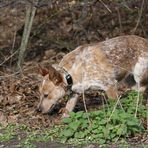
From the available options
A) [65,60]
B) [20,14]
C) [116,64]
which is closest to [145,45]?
[116,64]

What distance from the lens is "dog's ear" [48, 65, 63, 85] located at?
9188 mm

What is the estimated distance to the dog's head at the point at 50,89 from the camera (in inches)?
364

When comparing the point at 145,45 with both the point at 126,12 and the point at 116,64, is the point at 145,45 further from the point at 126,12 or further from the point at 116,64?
the point at 126,12

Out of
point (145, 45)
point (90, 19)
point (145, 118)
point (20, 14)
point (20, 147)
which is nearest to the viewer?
point (20, 147)

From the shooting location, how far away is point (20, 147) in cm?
817

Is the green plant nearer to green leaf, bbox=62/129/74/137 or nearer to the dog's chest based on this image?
green leaf, bbox=62/129/74/137

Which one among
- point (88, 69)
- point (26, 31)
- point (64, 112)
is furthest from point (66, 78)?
point (26, 31)

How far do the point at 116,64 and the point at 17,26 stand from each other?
560cm

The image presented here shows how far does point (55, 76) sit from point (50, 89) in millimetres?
255

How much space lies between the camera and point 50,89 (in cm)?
932

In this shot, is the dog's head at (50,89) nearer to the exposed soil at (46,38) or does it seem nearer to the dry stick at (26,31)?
the exposed soil at (46,38)

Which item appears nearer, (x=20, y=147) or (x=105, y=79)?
(x=20, y=147)

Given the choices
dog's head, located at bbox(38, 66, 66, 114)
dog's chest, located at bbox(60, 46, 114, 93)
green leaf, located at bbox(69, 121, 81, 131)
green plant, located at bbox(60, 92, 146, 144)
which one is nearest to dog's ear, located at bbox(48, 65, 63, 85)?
dog's head, located at bbox(38, 66, 66, 114)

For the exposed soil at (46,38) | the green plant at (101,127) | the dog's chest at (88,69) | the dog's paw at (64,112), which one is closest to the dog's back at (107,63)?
the dog's chest at (88,69)
